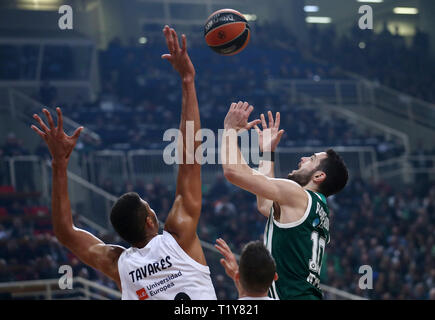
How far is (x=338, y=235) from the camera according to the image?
12969 millimetres

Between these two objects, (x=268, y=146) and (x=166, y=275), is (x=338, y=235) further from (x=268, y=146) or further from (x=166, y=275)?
(x=166, y=275)

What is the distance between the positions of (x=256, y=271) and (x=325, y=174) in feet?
4.24

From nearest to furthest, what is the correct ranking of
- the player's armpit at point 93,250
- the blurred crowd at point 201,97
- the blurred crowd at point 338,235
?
the player's armpit at point 93,250 → the blurred crowd at point 338,235 → the blurred crowd at point 201,97

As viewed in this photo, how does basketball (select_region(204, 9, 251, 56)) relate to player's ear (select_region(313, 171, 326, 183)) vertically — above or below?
above

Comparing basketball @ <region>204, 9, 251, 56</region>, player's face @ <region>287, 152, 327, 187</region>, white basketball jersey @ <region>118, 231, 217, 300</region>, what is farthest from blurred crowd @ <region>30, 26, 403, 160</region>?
white basketball jersey @ <region>118, 231, 217, 300</region>

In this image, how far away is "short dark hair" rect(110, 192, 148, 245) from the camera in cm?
307

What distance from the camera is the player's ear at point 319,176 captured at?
382cm

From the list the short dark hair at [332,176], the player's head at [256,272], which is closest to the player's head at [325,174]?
the short dark hair at [332,176]

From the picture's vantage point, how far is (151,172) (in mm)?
13891

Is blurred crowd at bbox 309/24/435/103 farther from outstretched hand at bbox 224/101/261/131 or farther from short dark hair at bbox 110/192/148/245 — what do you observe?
short dark hair at bbox 110/192/148/245

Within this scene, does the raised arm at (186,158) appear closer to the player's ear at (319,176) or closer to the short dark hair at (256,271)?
the short dark hair at (256,271)

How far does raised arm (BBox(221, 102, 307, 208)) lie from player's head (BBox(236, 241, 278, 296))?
29.0 inches

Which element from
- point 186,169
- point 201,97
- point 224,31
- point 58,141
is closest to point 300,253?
point 186,169

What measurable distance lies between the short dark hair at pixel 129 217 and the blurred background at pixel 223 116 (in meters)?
6.20
